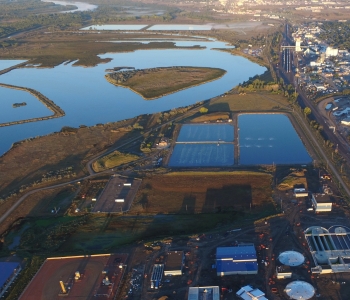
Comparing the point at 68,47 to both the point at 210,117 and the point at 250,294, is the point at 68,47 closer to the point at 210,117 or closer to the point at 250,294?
the point at 210,117

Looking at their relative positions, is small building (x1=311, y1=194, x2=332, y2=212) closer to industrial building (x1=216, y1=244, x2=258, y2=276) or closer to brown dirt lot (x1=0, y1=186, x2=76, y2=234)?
industrial building (x1=216, y1=244, x2=258, y2=276)

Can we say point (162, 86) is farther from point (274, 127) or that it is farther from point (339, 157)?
point (339, 157)

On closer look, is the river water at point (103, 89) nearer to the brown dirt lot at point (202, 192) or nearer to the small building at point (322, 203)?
the brown dirt lot at point (202, 192)

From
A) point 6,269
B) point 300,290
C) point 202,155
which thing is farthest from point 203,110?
point 6,269

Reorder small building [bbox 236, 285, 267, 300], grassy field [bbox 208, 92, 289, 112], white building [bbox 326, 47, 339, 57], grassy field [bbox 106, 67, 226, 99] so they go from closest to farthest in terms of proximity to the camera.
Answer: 1. small building [bbox 236, 285, 267, 300]
2. grassy field [bbox 208, 92, 289, 112]
3. grassy field [bbox 106, 67, 226, 99]
4. white building [bbox 326, 47, 339, 57]

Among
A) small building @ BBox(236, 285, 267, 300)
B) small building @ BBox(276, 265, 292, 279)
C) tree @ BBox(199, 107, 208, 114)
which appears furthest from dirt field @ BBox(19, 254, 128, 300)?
tree @ BBox(199, 107, 208, 114)

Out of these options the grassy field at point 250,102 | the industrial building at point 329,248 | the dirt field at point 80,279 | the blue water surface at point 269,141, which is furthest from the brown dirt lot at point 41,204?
the grassy field at point 250,102

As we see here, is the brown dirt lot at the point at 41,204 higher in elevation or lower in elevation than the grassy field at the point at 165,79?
lower
